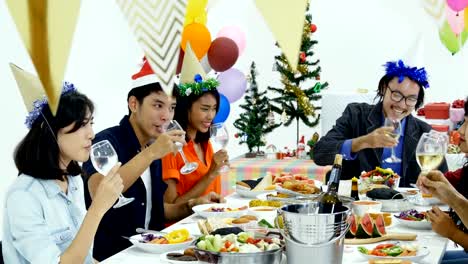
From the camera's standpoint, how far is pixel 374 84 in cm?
673

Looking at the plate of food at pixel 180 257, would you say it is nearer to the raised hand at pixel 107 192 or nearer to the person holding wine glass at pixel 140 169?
the raised hand at pixel 107 192

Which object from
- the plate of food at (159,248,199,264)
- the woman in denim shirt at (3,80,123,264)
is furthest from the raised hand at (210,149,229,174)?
the plate of food at (159,248,199,264)

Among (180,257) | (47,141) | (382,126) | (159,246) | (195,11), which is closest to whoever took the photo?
(180,257)

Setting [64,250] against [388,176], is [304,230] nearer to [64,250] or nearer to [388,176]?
[64,250]

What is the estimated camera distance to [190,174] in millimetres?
3254

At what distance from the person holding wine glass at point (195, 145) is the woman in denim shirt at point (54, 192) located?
864mm

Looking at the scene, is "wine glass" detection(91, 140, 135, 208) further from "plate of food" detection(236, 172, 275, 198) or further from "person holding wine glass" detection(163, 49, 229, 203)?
"plate of food" detection(236, 172, 275, 198)

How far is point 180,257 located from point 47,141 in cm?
61

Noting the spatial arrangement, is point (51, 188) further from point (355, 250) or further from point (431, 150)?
point (431, 150)

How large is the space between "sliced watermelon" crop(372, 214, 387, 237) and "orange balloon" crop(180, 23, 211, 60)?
2.59 metres

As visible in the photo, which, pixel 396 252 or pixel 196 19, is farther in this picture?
pixel 196 19

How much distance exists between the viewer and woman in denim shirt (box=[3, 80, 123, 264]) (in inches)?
76.4

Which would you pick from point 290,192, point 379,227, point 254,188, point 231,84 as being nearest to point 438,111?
point 231,84

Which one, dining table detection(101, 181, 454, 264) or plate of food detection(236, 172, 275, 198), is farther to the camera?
plate of food detection(236, 172, 275, 198)
